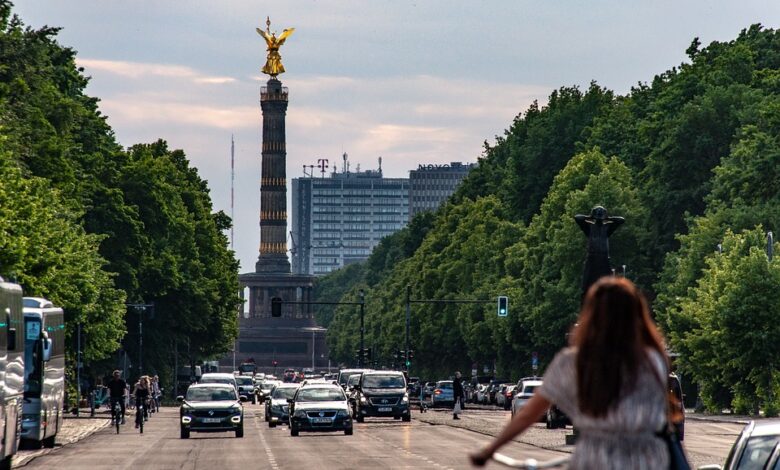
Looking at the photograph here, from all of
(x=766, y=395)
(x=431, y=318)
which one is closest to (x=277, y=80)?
(x=431, y=318)

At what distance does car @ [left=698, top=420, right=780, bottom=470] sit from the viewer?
37.9 ft

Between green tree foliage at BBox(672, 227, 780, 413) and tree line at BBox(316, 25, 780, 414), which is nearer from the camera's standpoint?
green tree foliage at BBox(672, 227, 780, 413)

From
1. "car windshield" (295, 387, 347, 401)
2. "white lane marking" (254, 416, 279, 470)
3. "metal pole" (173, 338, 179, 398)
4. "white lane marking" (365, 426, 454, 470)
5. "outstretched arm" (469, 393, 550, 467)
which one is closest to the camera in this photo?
"outstretched arm" (469, 393, 550, 467)

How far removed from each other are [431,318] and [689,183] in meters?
42.1

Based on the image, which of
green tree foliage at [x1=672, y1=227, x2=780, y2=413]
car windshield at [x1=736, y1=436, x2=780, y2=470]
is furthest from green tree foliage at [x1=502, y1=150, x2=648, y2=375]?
car windshield at [x1=736, y1=436, x2=780, y2=470]

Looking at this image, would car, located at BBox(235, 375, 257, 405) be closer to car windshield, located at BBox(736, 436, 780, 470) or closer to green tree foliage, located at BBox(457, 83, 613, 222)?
green tree foliage, located at BBox(457, 83, 613, 222)

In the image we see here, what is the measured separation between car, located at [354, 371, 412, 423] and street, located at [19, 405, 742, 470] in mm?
4051

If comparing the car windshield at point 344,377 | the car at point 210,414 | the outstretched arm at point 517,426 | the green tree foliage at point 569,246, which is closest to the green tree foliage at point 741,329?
the car windshield at point 344,377

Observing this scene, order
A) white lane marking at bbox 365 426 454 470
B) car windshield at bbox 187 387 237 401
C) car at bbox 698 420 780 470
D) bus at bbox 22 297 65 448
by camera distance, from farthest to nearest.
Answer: car windshield at bbox 187 387 237 401 → bus at bbox 22 297 65 448 → white lane marking at bbox 365 426 454 470 → car at bbox 698 420 780 470

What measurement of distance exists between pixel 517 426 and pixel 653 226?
8110 centimetres

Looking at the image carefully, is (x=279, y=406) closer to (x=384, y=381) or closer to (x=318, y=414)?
(x=384, y=381)

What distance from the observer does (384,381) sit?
62.5 meters

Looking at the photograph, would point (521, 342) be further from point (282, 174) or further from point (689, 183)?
point (282, 174)

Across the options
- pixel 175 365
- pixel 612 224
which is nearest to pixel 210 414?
pixel 612 224
